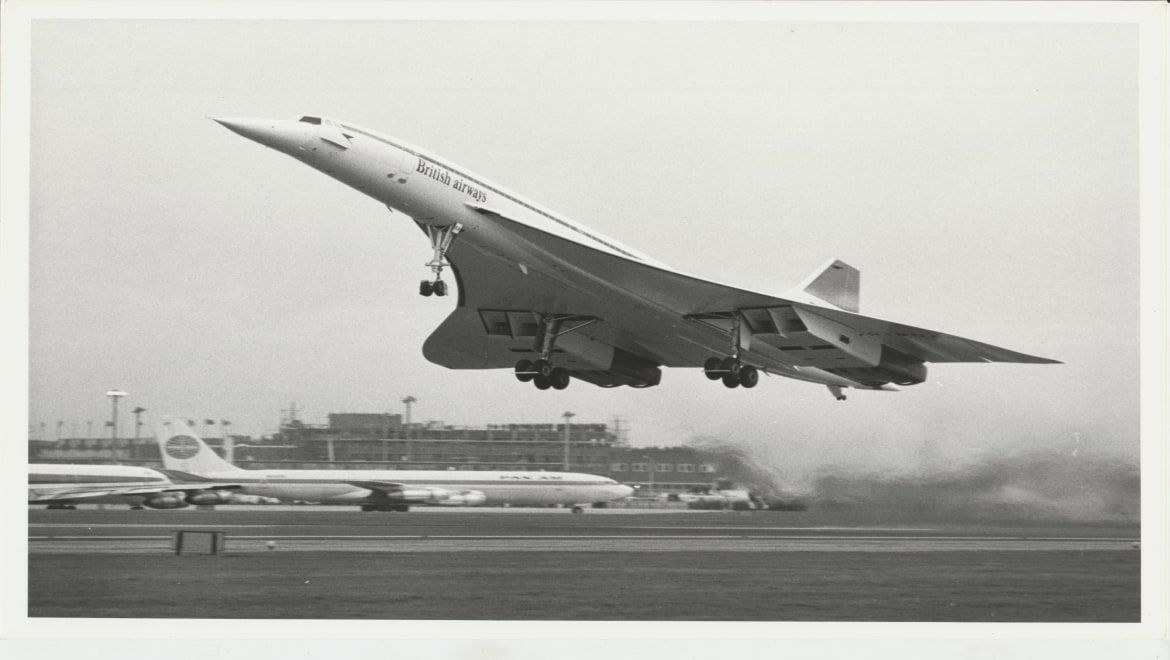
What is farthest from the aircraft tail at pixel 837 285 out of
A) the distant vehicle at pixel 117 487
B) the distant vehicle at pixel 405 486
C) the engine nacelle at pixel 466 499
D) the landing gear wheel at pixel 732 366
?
the distant vehicle at pixel 117 487

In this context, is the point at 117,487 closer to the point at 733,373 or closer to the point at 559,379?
the point at 559,379

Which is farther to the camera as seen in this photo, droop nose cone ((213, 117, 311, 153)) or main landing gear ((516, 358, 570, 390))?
main landing gear ((516, 358, 570, 390))

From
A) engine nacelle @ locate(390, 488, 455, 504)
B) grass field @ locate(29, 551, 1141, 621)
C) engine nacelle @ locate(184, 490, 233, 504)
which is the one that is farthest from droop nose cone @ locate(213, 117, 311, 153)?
engine nacelle @ locate(184, 490, 233, 504)

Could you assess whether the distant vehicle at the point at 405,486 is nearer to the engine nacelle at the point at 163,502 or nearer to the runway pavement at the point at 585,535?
the engine nacelle at the point at 163,502

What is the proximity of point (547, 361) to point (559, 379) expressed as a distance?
26 cm

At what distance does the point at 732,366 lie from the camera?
12414 mm

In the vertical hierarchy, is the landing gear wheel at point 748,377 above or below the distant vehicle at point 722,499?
above

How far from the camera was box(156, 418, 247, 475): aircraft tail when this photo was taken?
15.5 meters

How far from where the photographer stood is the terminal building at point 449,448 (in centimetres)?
1301

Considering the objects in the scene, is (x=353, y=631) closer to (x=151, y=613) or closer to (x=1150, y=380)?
(x=151, y=613)

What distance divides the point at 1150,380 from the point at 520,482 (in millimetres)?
9756

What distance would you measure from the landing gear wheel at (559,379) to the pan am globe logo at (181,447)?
563 centimetres

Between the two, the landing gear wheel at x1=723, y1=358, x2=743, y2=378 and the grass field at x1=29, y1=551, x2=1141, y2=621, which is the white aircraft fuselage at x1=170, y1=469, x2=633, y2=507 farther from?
the grass field at x1=29, y1=551, x2=1141, y2=621

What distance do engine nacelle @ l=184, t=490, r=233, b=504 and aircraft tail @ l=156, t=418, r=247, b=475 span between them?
38 cm
